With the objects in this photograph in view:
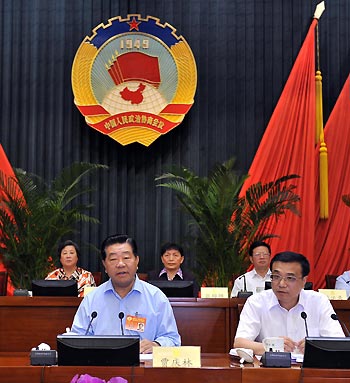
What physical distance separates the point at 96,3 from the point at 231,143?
207 cm

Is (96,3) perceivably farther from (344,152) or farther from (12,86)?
(344,152)

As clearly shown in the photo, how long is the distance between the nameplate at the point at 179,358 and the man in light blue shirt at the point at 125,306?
715 mm

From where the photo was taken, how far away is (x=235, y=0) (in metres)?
6.93

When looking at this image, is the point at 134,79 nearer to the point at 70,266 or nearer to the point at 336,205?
the point at 336,205

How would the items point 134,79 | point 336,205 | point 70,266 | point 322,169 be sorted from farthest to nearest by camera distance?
point 134,79
point 336,205
point 322,169
point 70,266

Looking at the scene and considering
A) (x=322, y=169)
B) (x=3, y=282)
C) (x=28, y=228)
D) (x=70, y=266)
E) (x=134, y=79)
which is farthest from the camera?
(x=134, y=79)

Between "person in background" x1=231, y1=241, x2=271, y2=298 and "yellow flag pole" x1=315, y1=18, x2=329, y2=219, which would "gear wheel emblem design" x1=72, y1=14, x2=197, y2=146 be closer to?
"yellow flag pole" x1=315, y1=18, x2=329, y2=219

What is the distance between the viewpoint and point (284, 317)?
296 cm

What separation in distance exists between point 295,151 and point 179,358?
14.8 feet

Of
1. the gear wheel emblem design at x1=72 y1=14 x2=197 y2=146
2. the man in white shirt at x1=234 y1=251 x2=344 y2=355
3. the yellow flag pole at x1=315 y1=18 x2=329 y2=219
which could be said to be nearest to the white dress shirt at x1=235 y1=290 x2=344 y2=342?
the man in white shirt at x1=234 y1=251 x2=344 y2=355

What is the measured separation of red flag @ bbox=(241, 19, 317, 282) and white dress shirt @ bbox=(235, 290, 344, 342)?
325 centimetres

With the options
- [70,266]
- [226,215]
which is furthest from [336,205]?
[70,266]

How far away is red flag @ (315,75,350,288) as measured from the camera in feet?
20.9

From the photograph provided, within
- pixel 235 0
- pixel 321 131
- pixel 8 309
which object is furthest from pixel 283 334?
pixel 235 0
